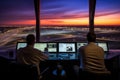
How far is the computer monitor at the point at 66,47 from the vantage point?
5.03m

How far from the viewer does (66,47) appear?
5.04m

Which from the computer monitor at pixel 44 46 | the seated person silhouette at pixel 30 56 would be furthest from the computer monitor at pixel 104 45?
the seated person silhouette at pixel 30 56

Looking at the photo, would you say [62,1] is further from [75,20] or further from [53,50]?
[53,50]

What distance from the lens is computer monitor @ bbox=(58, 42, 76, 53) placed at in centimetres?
503

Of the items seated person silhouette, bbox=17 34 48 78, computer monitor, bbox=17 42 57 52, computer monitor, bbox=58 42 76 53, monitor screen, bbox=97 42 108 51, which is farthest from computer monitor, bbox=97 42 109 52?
seated person silhouette, bbox=17 34 48 78

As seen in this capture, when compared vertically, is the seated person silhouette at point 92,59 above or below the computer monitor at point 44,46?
below

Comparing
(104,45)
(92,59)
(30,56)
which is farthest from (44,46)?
(92,59)

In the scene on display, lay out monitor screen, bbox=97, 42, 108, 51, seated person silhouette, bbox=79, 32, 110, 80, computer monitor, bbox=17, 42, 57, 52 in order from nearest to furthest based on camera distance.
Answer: seated person silhouette, bbox=79, 32, 110, 80, computer monitor, bbox=17, 42, 57, 52, monitor screen, bbox=97, 42, 108, 51

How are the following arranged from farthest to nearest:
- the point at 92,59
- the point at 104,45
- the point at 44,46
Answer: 1. the point at 104,45
2. the point at 44,46
3. the point at 92,59

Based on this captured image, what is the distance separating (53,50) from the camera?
504 centimetres

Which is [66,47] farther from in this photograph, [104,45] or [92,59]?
[92,59]

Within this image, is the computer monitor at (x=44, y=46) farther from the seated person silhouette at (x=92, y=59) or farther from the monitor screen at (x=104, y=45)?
the seated person silhouette at (x=92, y=59)

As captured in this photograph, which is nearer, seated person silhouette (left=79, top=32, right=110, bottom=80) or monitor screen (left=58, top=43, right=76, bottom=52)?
seated person silhouette (left=79, top=32, right=110, bottom=80)

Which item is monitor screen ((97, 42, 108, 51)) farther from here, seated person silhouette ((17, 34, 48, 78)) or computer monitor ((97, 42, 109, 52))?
seated person silhouette ((17, 34, 48, 78))
